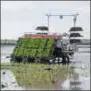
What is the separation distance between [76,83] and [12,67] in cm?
1494

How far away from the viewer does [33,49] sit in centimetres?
5159

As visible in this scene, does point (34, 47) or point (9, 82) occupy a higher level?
point (34, 47)

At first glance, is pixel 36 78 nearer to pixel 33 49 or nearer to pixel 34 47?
pixel 33 49

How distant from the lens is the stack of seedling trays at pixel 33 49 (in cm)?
5056

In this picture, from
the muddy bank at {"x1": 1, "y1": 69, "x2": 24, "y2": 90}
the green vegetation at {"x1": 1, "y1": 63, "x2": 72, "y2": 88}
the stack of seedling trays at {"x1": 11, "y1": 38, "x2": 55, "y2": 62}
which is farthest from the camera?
the stack of seedling trays at {"x1": 11, "y1": 38, "x2": 55, "y2": 62}

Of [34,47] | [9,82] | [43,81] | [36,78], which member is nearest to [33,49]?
[34,47]

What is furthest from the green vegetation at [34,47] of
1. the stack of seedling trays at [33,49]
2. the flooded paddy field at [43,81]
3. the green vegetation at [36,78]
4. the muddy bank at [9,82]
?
the muddy bank at [9,82]

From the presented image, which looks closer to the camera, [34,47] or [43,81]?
[43,81]

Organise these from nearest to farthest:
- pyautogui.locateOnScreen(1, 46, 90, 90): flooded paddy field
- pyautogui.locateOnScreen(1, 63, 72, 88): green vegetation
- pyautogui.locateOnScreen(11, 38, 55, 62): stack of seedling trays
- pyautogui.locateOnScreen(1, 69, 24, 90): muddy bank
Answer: pyautogui.locateOnScreen(1, 69, 24, 90): muddy bank → pyautogui.locateOnScreen(1, 46, 90, 90): flooded paddy field → pyautogui.locateOnScreen(1, 63, 72, 88): green vegetation → pyautogui.locateOnScreen(11, 38, 55, 62): stack of seedling trays

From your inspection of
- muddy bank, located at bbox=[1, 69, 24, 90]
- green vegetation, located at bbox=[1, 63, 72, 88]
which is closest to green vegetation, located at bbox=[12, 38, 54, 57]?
green vegetation, located at bbox=[1, 63, 72, 88]

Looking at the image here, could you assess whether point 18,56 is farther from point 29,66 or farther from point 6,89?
point 6,89

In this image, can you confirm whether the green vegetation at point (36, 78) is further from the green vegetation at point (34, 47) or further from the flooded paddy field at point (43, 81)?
the green vegetation at point (34, 47)

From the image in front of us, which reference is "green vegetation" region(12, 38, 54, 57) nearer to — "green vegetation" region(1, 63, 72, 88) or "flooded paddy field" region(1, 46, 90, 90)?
"green vegetation" region(1, 63, 72, 88)

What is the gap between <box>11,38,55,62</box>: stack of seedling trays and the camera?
50562 mm
